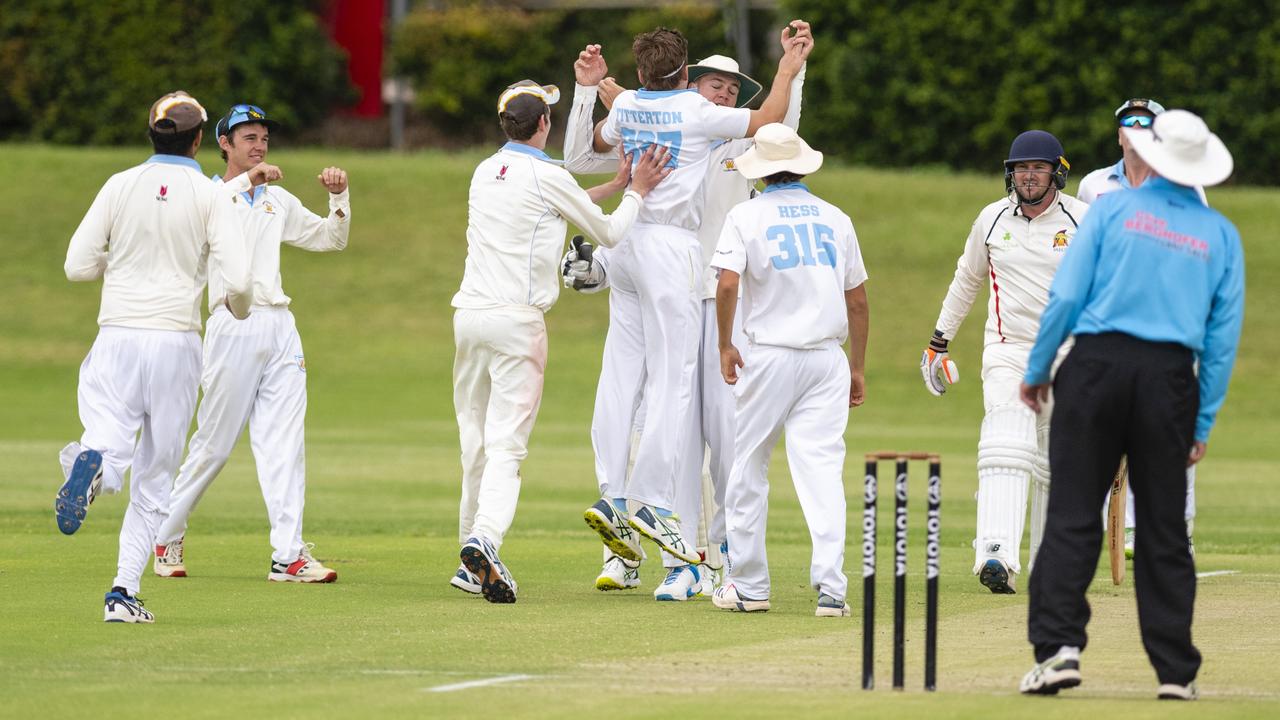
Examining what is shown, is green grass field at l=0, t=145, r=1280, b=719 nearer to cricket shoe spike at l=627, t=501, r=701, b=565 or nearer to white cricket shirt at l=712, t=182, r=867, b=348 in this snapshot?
cricket shoe spike at l=627, t=501, r=701, b=565

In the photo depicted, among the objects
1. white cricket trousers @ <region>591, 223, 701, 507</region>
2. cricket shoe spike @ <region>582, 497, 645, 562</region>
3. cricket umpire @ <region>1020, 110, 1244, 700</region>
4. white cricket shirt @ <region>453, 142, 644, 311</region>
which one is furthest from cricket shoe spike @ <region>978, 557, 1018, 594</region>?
cricket umpire @ <region>1020, 110, 1244, 700</region>

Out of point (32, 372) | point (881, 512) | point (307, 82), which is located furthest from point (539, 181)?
point (307, 82)

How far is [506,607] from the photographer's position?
10.0 meters

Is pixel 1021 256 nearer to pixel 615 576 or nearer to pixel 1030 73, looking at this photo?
pixel 615 576

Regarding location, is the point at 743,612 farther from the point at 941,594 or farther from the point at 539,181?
the point at 539,181

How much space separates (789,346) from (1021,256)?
2.28 m

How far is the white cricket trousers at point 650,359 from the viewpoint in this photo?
34.0 feet

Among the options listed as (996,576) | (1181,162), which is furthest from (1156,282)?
(996,576)

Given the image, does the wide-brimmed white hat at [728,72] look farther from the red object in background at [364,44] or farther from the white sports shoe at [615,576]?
the red object in background at [364,44]

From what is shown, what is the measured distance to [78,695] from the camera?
24.1 feet

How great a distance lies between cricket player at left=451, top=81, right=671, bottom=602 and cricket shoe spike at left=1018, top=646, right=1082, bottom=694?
353cm

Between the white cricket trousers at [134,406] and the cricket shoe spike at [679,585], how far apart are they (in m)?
2.59

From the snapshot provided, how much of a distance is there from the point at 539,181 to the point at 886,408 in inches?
741

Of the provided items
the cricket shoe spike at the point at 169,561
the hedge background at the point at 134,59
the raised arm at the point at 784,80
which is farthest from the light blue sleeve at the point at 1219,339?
the hedge background at the point at 134,59
